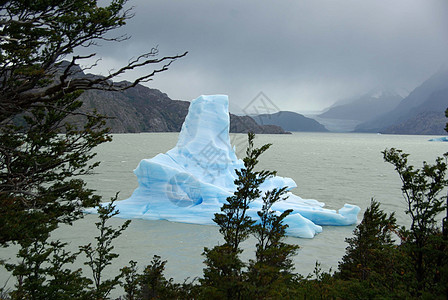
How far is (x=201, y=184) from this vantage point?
52.4 feet

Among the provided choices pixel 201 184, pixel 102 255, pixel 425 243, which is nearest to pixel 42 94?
pixel 102 255

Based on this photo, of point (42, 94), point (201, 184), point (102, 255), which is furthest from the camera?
point (201, 184)

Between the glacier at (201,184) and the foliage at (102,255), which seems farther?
the glacier at (201,184)

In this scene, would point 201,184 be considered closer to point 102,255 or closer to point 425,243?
point 102,255

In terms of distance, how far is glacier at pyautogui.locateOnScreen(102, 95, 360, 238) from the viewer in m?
14.6

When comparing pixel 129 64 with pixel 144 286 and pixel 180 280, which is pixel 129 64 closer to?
pixel 144 286

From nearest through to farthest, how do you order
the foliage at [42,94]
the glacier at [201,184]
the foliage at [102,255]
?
the foliage at [42,94]
the foliage at [102,255]
the glacier at [201,184]

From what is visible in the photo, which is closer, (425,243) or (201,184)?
(425,243)

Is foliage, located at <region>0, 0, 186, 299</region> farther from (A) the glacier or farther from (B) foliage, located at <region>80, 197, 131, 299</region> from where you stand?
(A) the glacier

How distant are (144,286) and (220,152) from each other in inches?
504

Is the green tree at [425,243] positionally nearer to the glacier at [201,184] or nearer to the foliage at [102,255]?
the foliage at [102,255]

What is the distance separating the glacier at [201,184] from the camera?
14609mm

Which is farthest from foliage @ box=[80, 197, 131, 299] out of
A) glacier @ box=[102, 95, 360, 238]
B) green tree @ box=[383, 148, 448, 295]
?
glacier @ box=[102, 95, 360, 238]

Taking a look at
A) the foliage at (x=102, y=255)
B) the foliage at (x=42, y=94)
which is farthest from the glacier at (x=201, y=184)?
the foliage at (x=42, y=94)
